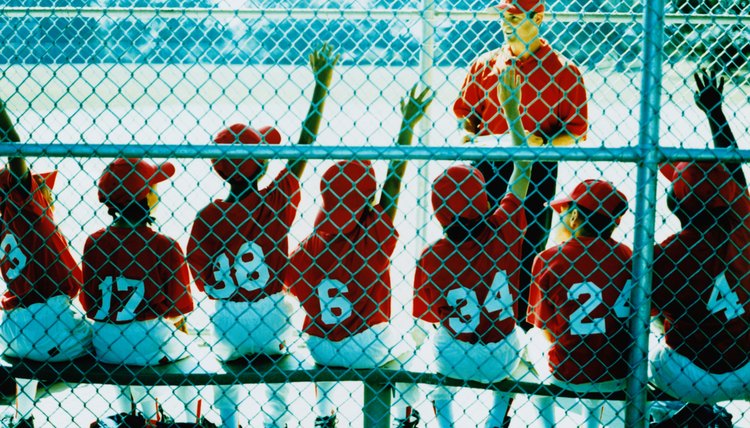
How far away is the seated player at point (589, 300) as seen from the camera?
262 cm

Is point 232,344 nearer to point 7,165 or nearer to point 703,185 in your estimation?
point 7,165

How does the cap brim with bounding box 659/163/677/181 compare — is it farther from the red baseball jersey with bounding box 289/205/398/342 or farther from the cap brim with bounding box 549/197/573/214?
the red baseball jersey with bounding box 289/205/398/342

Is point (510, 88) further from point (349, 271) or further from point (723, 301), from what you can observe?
point (723, 301)

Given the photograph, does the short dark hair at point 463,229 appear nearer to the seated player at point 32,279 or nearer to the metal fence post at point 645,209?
the metal fence post at point 645,209

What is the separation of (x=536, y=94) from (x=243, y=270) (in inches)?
62.4

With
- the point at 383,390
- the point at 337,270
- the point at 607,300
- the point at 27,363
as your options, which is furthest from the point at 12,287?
the point at 607,300

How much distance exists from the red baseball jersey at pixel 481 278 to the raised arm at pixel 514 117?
0.18 feet

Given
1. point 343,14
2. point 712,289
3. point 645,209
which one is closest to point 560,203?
point 645,209

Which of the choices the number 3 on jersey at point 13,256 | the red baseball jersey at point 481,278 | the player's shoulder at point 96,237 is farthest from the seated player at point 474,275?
the number 3 on jersey at point 13,256

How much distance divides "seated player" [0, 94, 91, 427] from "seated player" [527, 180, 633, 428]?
169 centimetres

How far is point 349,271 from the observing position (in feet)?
9.05

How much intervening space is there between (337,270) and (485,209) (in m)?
0.57

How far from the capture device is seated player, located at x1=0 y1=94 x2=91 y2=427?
2834mm

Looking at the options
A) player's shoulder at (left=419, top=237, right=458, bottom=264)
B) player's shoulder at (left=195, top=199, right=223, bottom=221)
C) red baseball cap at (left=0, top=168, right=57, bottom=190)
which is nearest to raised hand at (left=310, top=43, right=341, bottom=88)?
player's shoulder at (left=195, top=199, right=223, bottom=221)
